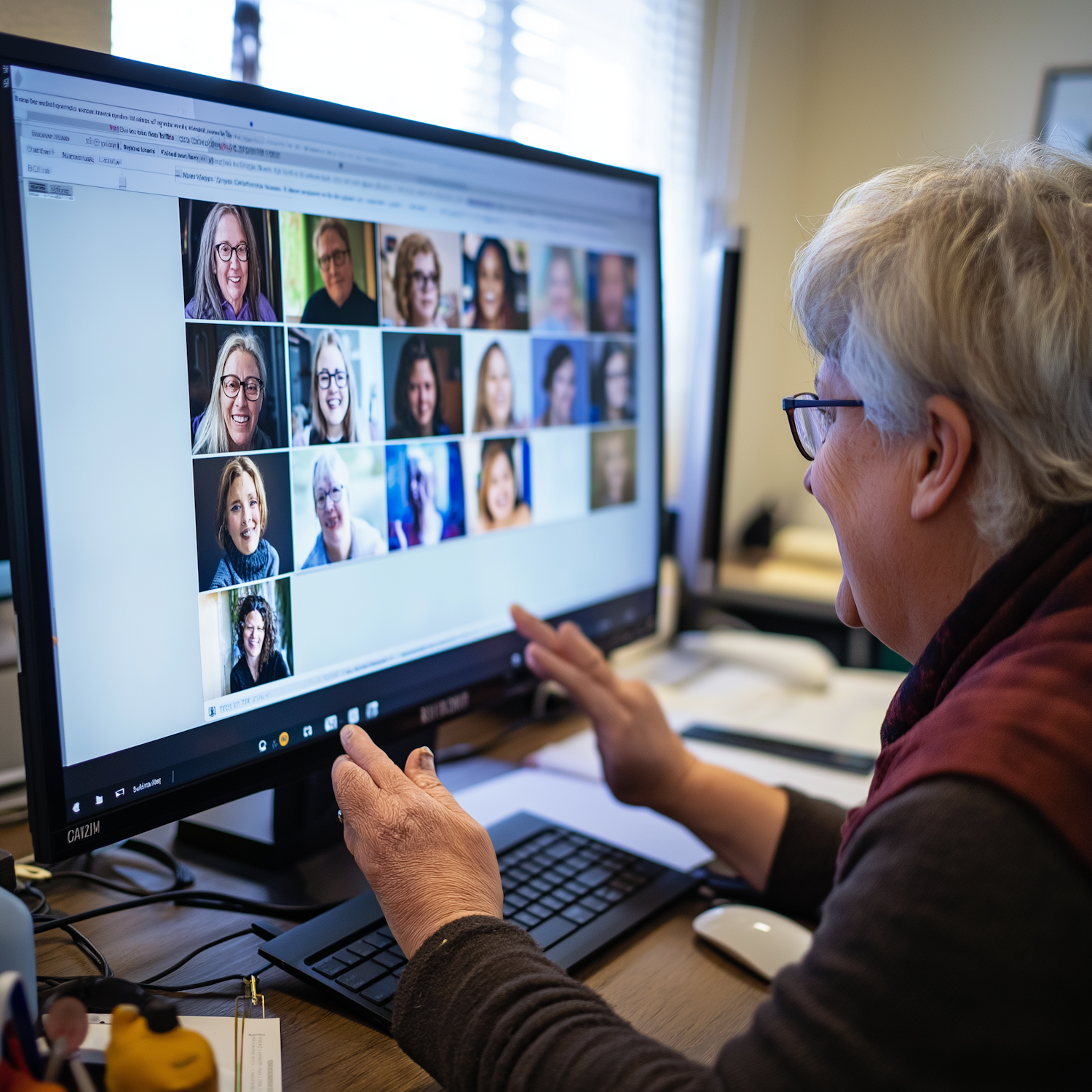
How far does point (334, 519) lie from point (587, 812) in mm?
441

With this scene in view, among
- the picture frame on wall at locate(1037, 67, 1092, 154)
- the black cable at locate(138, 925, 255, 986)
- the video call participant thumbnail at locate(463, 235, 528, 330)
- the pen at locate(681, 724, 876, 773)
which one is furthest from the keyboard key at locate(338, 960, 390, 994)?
the picture frame on wall at locate(1037, 67, 1092, 154)

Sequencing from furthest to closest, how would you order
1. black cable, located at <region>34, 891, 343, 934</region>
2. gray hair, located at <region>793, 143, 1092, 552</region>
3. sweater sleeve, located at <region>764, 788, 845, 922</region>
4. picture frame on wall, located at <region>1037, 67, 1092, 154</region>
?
picture frame on wall, located at <region>1037, 67, 1092, 154</region> < sweater sleeve, located at <region>764, 788, 845, 922</region> < black cable, located at <region>34, 891, 343, 934</region> < gray hair, located at <region>793, 143, 1092, 552</region>

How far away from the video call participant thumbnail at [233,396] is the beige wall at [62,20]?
329 millimetres

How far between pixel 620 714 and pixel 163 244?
0.61 metres

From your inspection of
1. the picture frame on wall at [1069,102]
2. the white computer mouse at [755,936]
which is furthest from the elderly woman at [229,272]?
the picture frame on wall at [1069,102]

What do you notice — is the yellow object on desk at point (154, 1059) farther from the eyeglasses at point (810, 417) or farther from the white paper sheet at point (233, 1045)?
the eyeglasses at point (810, 417)

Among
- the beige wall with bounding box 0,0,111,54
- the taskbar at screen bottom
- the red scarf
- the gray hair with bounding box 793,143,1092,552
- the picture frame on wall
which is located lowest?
the taskbar at screen bottom

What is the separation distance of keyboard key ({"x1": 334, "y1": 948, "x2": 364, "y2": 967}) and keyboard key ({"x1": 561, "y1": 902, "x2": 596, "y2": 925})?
17 cm

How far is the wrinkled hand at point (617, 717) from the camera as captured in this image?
3.07 ft

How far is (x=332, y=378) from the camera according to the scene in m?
0.72

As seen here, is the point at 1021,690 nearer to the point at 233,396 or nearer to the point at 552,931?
the point at 552,931

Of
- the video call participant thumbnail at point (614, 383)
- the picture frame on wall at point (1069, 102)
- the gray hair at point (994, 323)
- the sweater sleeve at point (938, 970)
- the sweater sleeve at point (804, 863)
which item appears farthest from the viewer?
the picture frame on wall at point (1069, 102)

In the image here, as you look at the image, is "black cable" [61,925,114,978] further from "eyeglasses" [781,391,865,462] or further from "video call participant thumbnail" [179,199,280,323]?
"eyeglasses" [781,391,865,462]

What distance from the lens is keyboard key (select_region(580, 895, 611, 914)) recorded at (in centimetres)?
76
